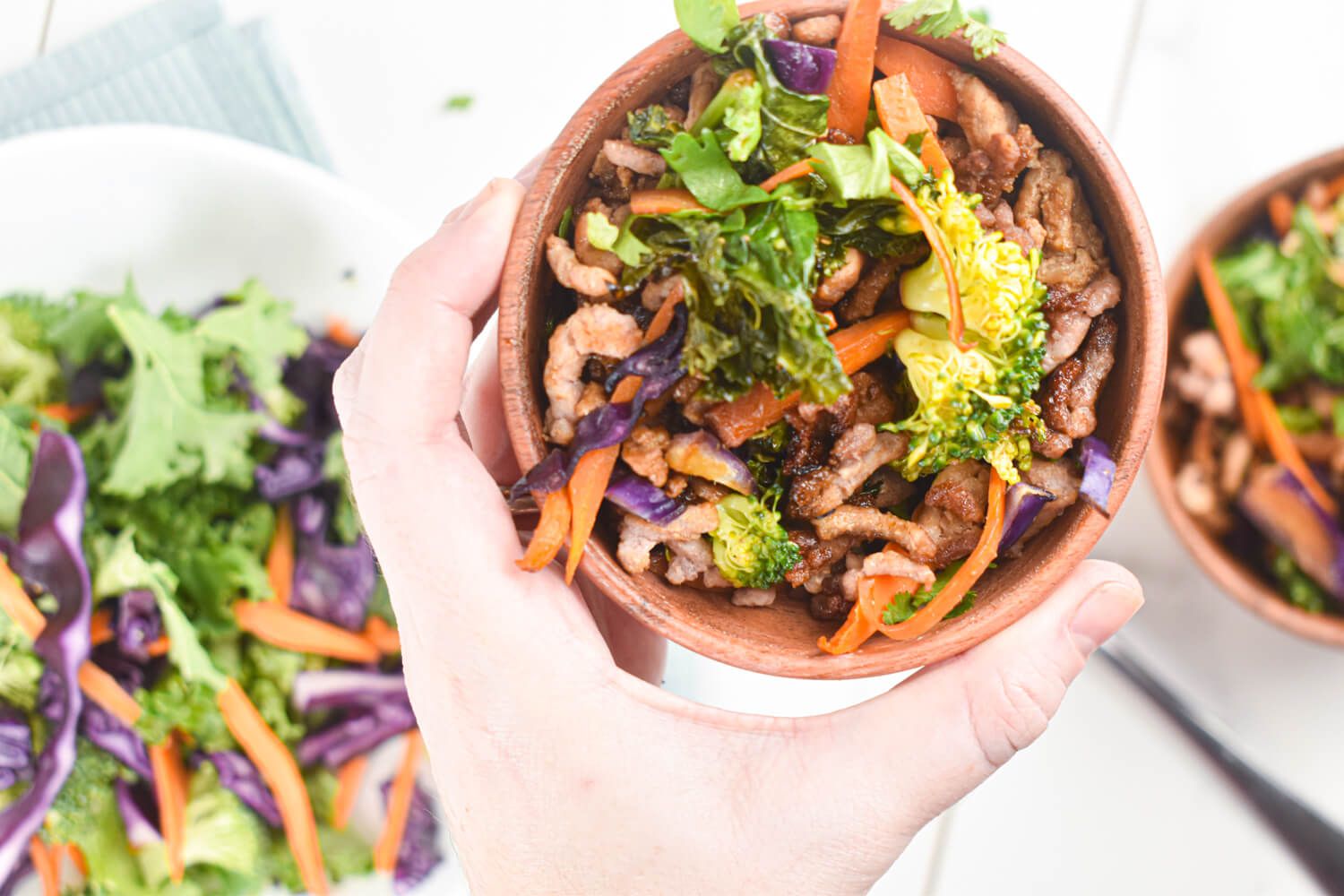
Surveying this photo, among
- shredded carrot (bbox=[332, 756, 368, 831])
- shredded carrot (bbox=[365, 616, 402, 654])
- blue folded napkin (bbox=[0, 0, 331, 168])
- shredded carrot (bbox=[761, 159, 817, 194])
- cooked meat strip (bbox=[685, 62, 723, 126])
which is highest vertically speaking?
blue folded napkin (bbox=[0, 0, 331, 168])

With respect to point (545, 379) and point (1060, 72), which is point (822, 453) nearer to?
point (545, 379)

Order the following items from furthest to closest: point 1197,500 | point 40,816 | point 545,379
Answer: point 1197,500 → point 40,816 → point 545,379

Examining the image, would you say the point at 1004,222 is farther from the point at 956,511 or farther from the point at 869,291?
the point at 956,511

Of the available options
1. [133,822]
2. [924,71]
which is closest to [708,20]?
[924,71]

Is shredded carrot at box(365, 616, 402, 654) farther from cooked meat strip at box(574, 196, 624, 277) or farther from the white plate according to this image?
cooked meat strip at box(574, 196, 624, 277)

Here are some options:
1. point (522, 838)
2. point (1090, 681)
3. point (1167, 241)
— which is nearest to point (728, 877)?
point (522, 838)

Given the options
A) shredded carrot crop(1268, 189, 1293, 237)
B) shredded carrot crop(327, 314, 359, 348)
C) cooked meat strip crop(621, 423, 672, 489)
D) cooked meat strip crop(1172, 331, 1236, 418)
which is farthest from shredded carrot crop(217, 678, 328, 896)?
shredded carrot crop(1268, 189, 1293, 237)

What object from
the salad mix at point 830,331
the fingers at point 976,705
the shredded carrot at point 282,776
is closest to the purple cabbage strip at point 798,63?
the salad mix at point 830,331
